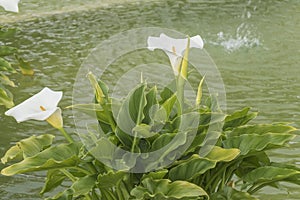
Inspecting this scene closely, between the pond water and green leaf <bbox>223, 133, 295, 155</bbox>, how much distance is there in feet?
4.95

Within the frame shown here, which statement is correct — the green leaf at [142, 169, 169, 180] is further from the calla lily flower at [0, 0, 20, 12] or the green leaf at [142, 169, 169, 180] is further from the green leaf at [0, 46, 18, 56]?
the green leaf at [0, 46, 18, 56]

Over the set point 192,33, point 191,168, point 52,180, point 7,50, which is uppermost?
point 191,168

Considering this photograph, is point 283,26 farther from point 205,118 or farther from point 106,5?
point 205,118

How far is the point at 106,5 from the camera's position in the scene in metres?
11.9

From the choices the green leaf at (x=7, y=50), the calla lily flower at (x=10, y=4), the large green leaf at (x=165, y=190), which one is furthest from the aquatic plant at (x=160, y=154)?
the green leaf at (x=7, y=50)

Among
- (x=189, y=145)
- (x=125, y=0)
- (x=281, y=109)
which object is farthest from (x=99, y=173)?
(x=125, y=0)

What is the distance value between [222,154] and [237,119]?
0.45 metres

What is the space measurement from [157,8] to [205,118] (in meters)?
8.86

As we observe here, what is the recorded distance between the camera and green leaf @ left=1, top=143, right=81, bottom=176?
2.74m

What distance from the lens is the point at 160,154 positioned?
2.82m

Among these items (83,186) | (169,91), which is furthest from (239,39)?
(83,186)

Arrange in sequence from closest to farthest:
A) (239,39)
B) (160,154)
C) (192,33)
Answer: (160,154) → (239,39) → (192,33)

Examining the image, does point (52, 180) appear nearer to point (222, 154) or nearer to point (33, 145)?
point (33, 145)

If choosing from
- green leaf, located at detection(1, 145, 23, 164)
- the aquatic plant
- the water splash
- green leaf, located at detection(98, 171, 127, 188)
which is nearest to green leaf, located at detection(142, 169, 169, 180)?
the aquatic plant
